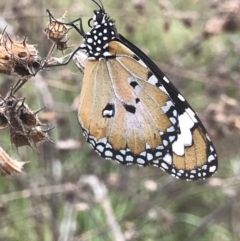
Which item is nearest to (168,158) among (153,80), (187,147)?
(187,147)

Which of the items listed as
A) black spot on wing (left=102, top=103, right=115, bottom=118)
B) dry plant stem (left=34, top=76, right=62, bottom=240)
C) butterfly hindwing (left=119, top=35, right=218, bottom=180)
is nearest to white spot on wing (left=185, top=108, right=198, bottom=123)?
butterfly hindwing (left=119, top=35, right=218, bottom=180)

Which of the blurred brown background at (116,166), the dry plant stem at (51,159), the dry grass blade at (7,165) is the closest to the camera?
the dry grass blade at (7,165)

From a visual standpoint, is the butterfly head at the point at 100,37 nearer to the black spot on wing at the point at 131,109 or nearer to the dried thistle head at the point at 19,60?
the black spot on wing at the point at 131,109

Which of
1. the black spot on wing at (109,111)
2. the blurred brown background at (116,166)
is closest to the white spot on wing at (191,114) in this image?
the black spot on wing at (109,111)

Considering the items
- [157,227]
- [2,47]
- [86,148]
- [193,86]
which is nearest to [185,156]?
[2,47]

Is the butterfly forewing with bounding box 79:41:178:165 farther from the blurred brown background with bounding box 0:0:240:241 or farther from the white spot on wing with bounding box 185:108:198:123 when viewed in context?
the blurred brown background with bounding box 0:0:240:241
